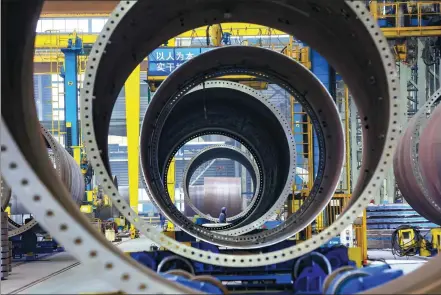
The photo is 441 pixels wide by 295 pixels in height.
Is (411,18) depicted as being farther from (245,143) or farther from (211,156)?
(211,156)

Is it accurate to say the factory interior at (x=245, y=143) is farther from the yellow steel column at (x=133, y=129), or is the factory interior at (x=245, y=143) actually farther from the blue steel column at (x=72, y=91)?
the yellow steel column at (x=133, y=129)

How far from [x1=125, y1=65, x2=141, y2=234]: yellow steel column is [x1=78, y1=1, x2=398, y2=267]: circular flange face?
1655 cm

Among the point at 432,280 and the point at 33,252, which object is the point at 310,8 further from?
the point at 33,252

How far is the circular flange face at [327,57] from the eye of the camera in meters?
4.71

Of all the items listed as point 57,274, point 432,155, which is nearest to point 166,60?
point 57,274

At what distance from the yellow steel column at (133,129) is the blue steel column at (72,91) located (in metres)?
2.80

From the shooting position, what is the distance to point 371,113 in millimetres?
5848

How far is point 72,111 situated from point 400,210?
9.98 m

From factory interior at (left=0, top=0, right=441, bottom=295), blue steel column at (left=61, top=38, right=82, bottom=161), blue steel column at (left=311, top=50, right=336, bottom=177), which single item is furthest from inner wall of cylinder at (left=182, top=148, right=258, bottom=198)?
blue steel column at (left=311, top=50, right=336, bottom=177)

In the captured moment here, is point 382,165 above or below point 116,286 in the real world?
above

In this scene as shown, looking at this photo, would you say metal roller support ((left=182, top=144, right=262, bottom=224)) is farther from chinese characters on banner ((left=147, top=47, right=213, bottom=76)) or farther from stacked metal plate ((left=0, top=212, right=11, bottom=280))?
stacked metal plate ((left=0, top=212, right=11, bottom=280))

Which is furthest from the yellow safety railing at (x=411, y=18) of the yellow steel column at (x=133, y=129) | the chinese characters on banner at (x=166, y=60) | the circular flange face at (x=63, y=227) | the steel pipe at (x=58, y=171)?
the circular flange face at (x=63, y=227)

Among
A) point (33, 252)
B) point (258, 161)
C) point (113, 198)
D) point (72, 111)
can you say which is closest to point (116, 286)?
point (113, 198)

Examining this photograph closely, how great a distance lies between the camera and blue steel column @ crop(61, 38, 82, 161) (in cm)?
2058
